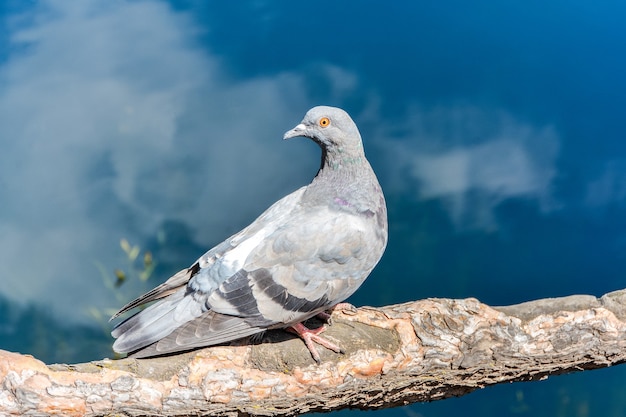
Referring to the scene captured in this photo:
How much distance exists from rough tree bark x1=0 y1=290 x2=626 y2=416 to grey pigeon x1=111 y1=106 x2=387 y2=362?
12 cm

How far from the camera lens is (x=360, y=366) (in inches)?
143

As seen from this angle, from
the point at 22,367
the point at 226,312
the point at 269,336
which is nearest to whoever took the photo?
the point at 22,367

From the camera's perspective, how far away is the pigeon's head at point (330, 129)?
3.73 metres

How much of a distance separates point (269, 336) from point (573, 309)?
163cm

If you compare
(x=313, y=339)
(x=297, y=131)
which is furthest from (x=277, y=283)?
(x=297, y=131)

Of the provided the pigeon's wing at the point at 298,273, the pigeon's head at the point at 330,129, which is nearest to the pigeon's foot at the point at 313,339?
the pigeon's wing at the point at 298,273

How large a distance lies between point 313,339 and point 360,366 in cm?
27

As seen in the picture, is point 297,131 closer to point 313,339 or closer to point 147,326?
point 313,339

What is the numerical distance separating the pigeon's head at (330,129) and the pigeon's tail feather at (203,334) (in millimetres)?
999

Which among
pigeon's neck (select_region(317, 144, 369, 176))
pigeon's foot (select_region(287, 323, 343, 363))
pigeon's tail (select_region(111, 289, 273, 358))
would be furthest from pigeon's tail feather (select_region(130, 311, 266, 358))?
pigeon's neck (select_region(317, 144, 369, 176))

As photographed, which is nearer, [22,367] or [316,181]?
[22,367]

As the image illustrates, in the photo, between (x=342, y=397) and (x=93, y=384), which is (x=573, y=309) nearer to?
(x=342, y=397)

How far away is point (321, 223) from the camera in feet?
12.0

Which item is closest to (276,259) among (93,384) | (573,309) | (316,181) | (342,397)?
(316,181)
